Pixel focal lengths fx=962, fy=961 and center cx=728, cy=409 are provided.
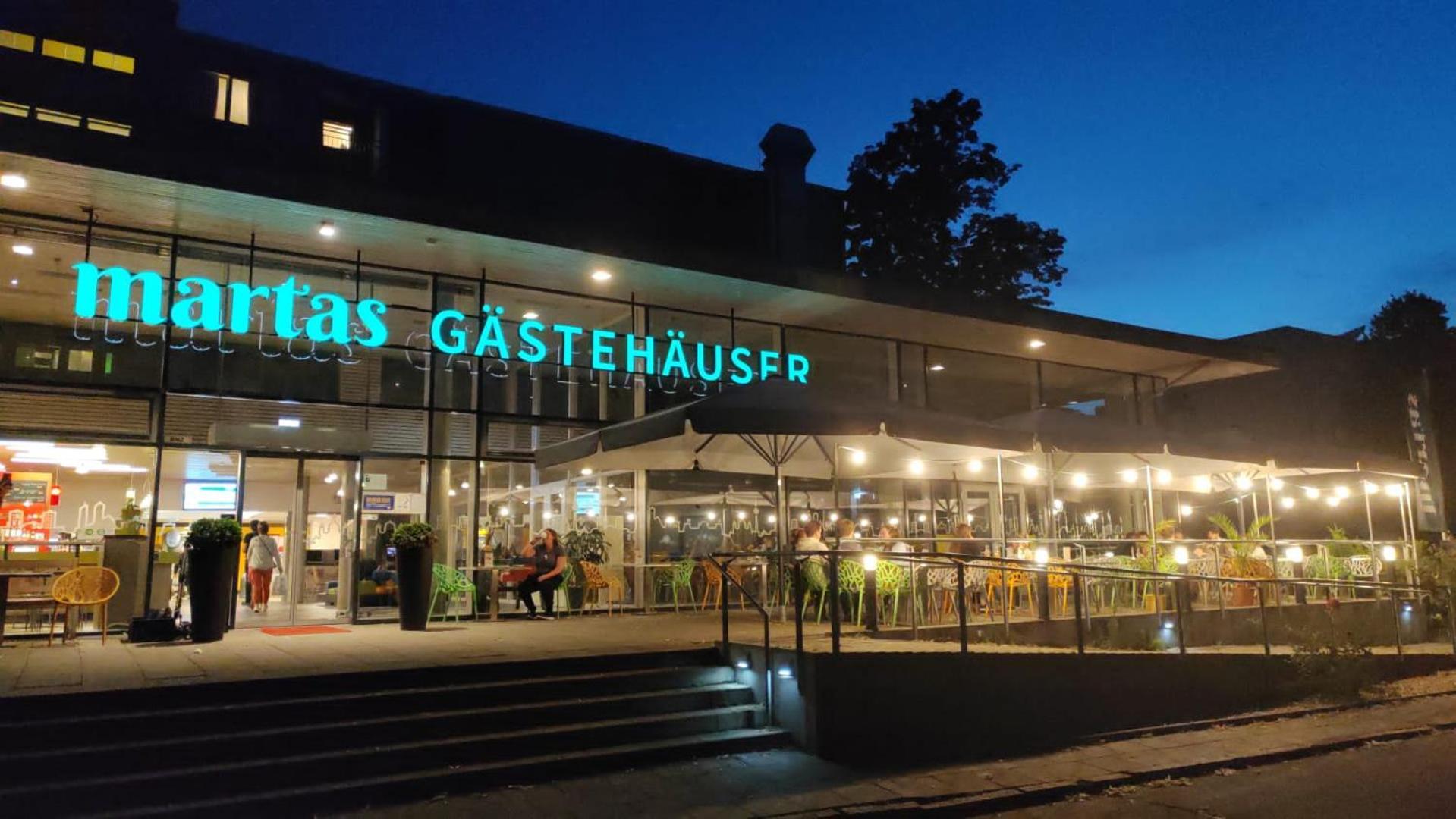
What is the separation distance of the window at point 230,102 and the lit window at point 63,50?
2.61m

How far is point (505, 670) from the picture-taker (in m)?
8.29

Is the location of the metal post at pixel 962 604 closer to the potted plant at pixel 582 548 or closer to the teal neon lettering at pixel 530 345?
A: the potted plant at pixel 582 548

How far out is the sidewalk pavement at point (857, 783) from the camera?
21.0ft

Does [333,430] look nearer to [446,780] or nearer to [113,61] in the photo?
[446,780]

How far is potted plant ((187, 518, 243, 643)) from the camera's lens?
1034 cm

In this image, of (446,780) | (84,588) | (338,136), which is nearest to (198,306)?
(84,588)

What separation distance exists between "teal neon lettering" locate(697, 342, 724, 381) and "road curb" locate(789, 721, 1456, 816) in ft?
32.7

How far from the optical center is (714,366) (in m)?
16.5

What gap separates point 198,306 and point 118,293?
0.86 meters

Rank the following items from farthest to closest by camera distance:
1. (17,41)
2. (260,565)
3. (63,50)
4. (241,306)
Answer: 1. (63,50)
2. (17,41)
3. (260,565)
4. (241,306)

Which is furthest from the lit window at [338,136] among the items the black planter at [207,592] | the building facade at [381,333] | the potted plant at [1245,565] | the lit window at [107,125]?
the potted plant at [1245,565]

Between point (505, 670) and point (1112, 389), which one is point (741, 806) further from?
point (1112, 389)

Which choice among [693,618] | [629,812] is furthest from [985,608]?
[629,812]

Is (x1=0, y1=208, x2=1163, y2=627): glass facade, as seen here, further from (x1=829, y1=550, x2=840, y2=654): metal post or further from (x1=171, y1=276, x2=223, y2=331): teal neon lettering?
(x1=829, y1=550, x2=840, y2=654): metal post
